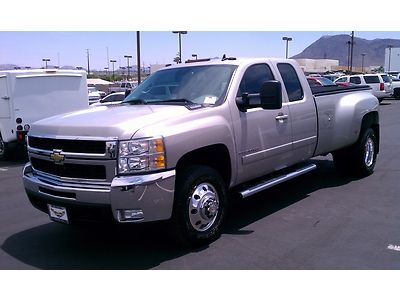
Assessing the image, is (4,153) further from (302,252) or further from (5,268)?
(302,252)

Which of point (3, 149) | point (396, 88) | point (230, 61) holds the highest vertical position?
point (230, 61)

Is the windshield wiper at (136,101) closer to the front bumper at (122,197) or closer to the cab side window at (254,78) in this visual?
the cab side window at (254,78)

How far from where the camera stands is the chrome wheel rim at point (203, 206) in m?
4.58

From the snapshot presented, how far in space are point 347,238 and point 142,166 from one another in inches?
96.5

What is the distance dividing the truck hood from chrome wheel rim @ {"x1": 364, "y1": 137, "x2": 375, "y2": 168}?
14.5 feet

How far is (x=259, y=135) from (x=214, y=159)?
0.72 metres

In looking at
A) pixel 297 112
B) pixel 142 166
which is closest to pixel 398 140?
pixel 297 112

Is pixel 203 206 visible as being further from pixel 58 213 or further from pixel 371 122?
pixel 371 122

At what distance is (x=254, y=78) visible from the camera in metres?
5.66

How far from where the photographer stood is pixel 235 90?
5.24 meters

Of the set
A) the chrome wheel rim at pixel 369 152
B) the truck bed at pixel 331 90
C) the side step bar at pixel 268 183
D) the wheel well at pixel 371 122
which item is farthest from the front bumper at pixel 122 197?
the chrome wheel rim at pixel 369 152

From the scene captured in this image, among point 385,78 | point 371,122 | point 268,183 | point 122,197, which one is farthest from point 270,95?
point 385,78

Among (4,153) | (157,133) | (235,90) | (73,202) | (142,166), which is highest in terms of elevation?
(235,90)

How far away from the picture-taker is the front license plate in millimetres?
4410
